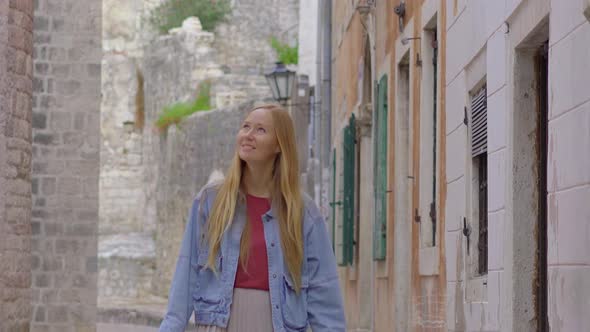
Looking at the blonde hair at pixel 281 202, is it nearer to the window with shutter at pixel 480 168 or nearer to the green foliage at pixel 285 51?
the window with shutter at pixel 480 168

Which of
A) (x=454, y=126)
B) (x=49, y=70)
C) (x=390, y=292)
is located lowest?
(x=390, y=292)

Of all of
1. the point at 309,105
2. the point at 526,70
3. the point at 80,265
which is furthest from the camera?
the point at 309,105

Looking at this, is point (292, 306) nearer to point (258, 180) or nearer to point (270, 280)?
point (270, 280)

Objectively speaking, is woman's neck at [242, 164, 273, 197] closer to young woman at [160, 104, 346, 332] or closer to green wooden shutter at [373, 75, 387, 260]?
young woman at [160, 104, 346, 332]

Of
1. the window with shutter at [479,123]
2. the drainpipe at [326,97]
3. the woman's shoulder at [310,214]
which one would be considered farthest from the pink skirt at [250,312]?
the drainpipe at [326,97]

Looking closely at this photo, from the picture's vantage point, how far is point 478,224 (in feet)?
28.4

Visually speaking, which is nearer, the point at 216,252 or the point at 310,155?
the point at 216,252

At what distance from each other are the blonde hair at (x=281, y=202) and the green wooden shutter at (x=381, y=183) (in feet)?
24.8

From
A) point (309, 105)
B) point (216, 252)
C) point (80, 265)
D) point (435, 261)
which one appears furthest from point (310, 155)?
point (216, 252)

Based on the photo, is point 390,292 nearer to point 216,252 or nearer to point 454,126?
point 454,126

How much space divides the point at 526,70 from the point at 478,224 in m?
1.52

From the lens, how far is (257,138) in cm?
561

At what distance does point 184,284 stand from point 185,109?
2808 centimetres

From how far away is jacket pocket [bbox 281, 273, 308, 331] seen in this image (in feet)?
18.1
